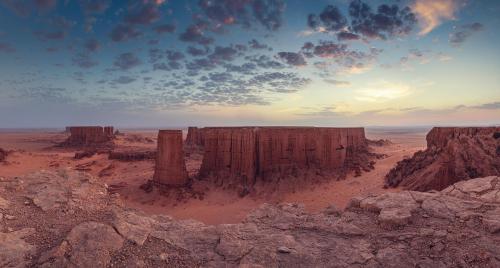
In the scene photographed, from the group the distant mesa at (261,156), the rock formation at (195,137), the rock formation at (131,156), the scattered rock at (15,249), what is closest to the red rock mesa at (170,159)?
the distant mesa at (261,156)

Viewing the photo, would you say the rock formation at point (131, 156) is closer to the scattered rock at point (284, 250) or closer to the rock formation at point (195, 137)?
the rock formation at point (195, 137)

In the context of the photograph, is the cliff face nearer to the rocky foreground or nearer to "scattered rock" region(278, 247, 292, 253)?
the rocky foreground

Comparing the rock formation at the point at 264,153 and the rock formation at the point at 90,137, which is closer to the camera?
the rock formation at the point at 264,153

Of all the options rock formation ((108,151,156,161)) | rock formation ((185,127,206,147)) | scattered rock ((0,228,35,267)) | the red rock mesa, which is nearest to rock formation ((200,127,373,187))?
the red rock mesa

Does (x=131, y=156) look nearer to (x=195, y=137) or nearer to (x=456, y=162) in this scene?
(x=195, y=137)

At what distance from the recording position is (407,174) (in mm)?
16656

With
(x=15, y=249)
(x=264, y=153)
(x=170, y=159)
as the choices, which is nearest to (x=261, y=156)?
(x=264, y=153)

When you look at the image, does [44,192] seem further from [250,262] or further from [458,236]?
[458,236]

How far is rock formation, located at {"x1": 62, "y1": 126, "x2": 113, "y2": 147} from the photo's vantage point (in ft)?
141

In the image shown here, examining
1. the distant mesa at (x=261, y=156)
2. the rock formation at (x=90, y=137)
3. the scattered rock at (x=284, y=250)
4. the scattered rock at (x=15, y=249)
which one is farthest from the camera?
the rock formation at (x=90, y=137)

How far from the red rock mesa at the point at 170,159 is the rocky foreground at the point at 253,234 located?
10.0m

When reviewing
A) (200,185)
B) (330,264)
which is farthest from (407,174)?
(330,264)

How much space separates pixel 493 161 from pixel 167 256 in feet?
47.6

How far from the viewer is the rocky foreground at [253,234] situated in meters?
4.48
